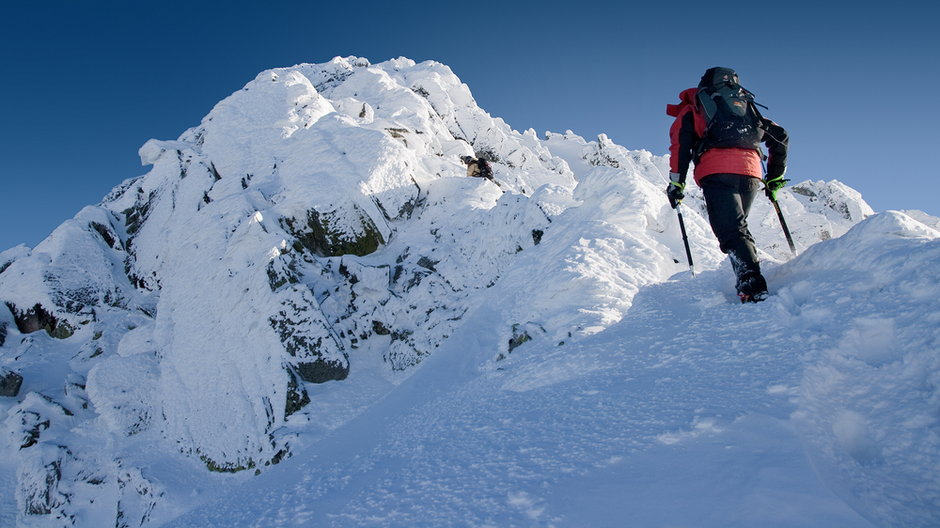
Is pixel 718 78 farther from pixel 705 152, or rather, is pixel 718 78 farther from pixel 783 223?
pixel 783 223

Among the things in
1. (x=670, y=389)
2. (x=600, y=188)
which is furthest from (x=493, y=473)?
(x=600, y=188)

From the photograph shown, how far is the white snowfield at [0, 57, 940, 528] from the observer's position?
8.53 ft

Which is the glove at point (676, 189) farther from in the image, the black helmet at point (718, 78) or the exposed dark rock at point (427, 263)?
the exposed dark rock at point (427, 263)

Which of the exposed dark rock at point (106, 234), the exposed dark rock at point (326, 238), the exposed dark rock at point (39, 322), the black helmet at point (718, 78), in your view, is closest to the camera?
the black helmet at point (718, 78)

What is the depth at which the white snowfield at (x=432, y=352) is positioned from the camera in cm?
260

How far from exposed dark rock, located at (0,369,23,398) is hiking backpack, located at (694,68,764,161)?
32.9 metres

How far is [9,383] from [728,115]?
3347 cm

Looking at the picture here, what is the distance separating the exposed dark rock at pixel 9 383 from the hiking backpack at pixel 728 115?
32.9 m

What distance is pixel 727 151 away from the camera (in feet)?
17.3

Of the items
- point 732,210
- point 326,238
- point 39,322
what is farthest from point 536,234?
point 39,322

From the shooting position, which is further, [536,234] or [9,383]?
[9,383]

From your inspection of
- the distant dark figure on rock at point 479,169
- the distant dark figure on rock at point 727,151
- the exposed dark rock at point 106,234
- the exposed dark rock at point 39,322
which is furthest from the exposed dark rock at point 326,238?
the exposed dark rock at point 106,234

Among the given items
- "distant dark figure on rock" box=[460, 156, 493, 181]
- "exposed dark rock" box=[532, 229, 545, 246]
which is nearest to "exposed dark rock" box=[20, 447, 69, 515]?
"exposed dark rock" box=[532, 229, 545, 246]

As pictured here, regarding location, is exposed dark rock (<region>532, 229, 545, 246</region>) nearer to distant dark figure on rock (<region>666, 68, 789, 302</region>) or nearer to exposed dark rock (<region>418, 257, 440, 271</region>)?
exposed dark rock (<region>418, 257, 440, 271</region>)
